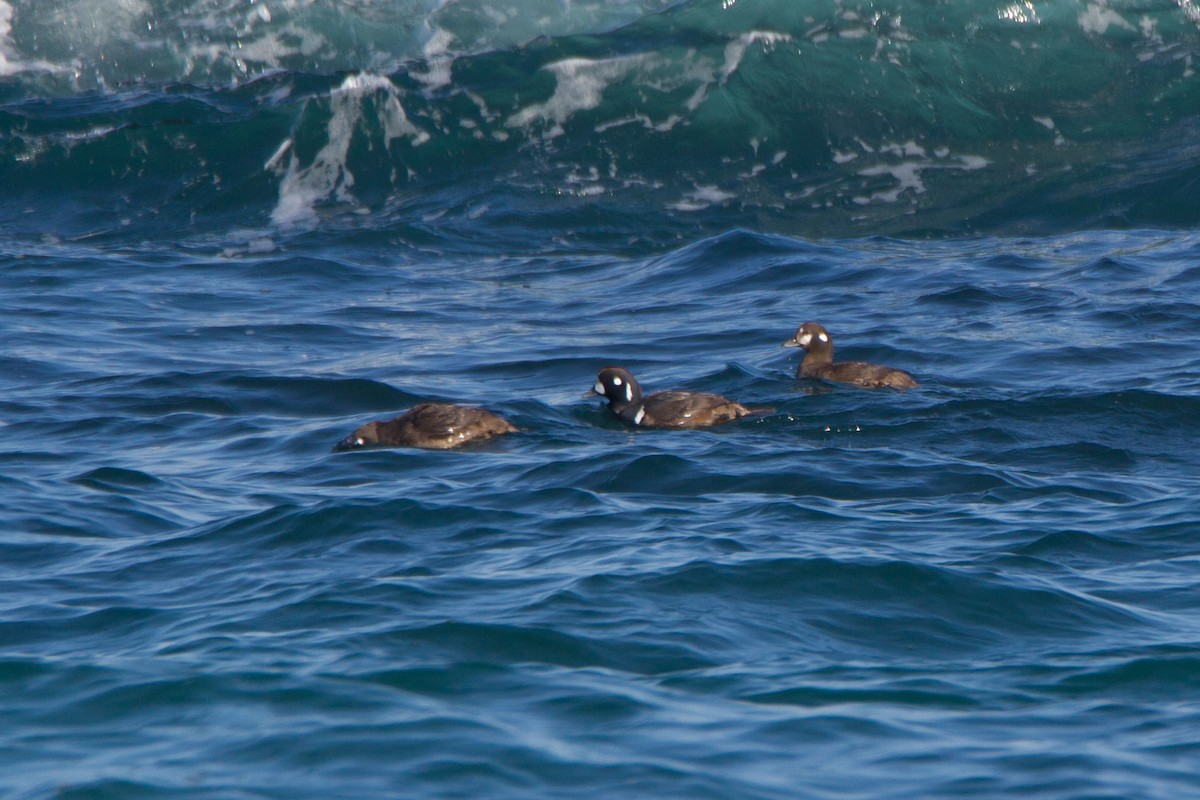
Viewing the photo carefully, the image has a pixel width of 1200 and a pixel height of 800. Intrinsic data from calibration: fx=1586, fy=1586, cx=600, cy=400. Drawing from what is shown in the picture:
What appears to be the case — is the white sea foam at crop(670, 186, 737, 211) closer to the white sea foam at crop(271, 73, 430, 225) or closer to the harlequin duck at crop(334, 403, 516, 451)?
the white sea foam at crop(271, 73, 430, 225)

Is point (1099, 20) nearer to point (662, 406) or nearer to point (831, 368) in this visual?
point (831, 368)

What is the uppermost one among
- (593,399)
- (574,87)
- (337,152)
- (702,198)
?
(574,87)

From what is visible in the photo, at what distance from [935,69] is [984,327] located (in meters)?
9.53

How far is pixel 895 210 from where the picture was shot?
20.2 meters

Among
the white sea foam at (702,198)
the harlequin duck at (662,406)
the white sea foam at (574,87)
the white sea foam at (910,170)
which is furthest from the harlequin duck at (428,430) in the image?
the white sea foam at (574,87)

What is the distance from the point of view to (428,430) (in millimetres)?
11094

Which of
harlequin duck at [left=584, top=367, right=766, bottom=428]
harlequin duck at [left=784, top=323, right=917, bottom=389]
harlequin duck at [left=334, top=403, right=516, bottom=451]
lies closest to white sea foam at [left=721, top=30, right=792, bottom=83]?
harlequin duck at [left=784, top=323, right=917, bottom=389]

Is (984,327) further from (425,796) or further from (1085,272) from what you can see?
(425,796)

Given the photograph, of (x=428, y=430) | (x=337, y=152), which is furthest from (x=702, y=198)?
(x=428, y=430)

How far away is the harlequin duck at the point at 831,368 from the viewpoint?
1240cm

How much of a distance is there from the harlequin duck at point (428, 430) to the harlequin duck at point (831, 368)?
2953mm

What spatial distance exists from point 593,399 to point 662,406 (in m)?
0.99

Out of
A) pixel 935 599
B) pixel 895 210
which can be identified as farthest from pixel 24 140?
pixel 935 599

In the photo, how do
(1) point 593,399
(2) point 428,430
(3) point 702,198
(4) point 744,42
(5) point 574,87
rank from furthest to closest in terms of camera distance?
(4) point 744,42
(5) point 574,87
(3) point 702,198
(1) point 593,399
(2) point 428,430
